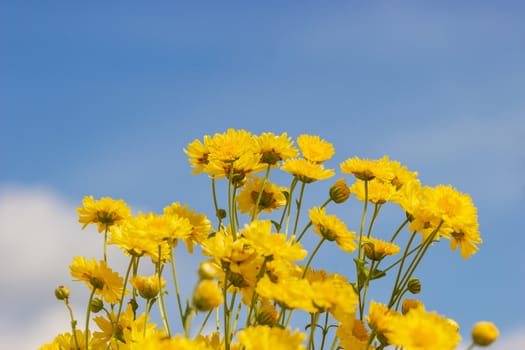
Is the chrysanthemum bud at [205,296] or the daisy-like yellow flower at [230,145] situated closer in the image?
the chrysanthemum bud at [205,296]

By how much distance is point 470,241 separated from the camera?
7.13 feet

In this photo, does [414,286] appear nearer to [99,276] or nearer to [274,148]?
[274,148]

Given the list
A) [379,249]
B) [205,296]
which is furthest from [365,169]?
[205,296]

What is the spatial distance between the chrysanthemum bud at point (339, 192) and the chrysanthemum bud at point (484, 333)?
2.72ft

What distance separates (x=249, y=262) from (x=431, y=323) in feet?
1.84

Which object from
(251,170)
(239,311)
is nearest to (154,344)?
(239,311)

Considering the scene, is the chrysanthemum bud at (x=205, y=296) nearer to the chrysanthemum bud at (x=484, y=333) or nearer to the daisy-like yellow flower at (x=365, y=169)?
the chrysanthemum bud at (x=484, y=333)

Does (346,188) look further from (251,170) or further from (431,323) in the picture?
(431,323)

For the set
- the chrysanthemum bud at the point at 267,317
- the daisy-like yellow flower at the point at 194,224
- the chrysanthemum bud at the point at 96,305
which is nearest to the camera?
the chrysanthemum bud at the point at 267,317

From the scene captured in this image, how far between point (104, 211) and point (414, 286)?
1.16m

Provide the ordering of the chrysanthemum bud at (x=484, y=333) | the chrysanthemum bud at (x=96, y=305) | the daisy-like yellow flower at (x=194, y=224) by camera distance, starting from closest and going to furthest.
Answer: the chrysanthemum bud at (x=484, y=333) → the daisy-like yellow flower at (x=194, y=224) → the chrysanthemum bud at (x=96, y=305)

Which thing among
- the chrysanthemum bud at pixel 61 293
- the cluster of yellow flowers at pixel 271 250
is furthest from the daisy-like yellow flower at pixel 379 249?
the chrysanthemum bud at pixel 61 293

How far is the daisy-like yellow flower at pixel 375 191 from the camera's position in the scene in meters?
2.33

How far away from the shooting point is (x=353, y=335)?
2.05 metres
